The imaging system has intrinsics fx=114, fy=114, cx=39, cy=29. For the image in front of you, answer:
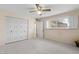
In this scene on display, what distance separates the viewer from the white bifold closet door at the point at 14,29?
402 centimetres

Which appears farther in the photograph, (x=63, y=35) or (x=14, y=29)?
(x=63, y=35)

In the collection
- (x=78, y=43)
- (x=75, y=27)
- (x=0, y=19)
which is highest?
(x=0, y=19)

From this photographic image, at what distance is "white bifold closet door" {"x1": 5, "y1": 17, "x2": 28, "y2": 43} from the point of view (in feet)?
13.2

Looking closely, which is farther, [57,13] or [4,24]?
[4,24]

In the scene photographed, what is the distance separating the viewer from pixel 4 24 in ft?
13.7

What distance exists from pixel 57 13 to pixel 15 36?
1795mm

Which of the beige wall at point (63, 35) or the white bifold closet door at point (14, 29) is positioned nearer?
the white bifold closet door at point (14, 29)

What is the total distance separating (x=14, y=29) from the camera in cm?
408

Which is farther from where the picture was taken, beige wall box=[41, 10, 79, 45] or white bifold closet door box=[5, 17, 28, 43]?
beige wall box=[41, 10, 79, 45]

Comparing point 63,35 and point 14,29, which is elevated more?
point 14,29
